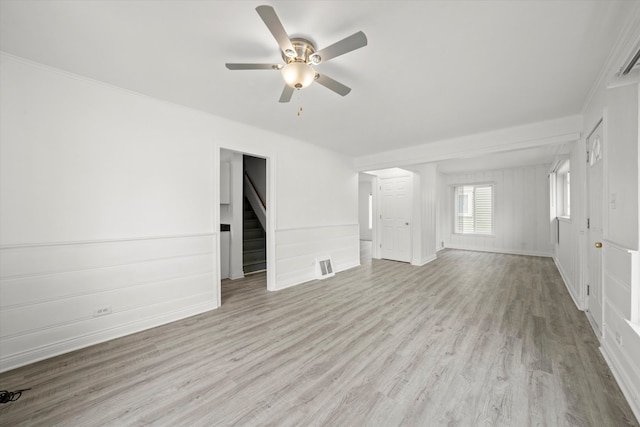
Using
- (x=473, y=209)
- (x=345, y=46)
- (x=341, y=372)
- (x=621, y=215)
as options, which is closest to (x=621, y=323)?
(x=621, y=215)

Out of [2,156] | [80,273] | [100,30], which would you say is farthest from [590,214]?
[2,156]

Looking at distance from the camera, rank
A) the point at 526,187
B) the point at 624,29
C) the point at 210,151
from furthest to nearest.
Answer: the point at 526,187 < the point at 210,151 < the point at 624,29

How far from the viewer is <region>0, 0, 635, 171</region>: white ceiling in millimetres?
1517

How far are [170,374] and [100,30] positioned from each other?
2534mm

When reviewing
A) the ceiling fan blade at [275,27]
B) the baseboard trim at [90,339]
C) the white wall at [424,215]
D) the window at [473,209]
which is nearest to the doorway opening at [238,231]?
the baseboard trim at [90,339]

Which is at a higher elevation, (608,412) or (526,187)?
(526,187)

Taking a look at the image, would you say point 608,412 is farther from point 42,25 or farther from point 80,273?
point 42,25

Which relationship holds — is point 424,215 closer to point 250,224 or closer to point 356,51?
point 250,224

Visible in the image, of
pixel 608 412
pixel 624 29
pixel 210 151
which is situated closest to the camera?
pixel 608 412

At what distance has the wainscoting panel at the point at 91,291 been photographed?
2.00 meters

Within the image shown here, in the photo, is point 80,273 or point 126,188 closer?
point 80,273

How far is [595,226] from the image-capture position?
2596 millimetres

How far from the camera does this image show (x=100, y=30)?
1.71 metres

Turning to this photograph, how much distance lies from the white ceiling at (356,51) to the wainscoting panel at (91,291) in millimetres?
1638
